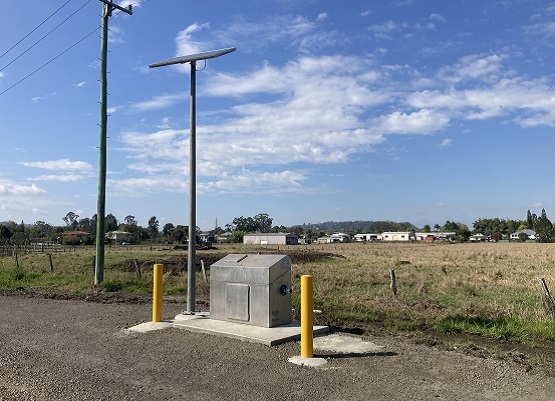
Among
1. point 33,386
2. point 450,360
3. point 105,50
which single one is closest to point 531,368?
point 450,360

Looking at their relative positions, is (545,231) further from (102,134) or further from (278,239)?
(102,134)

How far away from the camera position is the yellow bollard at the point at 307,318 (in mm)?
7125

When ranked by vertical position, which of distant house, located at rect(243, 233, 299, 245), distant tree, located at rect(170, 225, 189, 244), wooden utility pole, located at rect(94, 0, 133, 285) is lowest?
distant house, located at rect(243, 233, 299, 245)

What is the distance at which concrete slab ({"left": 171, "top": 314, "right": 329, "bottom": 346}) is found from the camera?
319 inches

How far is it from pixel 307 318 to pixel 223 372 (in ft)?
4.64

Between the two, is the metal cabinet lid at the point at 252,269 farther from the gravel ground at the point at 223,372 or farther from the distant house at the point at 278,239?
the distant house at the point at 278,239

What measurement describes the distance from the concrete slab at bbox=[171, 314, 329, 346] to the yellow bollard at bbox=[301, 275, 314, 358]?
0.82m

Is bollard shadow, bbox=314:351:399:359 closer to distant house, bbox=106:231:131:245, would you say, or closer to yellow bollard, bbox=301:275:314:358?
yellow bollard, bbox=301:275:314:358

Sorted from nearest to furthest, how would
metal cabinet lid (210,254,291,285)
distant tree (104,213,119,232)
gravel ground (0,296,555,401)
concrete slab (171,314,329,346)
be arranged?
gravel ground (0,296,555,401) → concrete slab (171,314,329,346) → metal cabinet lid (210,254,291,285) → distant tree (104,213,119,232)

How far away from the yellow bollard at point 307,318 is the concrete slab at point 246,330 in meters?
0.82

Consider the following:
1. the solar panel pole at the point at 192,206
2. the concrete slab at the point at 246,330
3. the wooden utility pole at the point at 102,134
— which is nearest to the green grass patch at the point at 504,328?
the concrete slab at the point at 246,330

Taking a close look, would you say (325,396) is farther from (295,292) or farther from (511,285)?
(511,285)

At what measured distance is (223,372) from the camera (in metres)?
6.55

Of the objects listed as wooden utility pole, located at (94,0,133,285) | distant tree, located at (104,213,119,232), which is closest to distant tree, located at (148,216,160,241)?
distant tree, located at (104,213,119,232)
